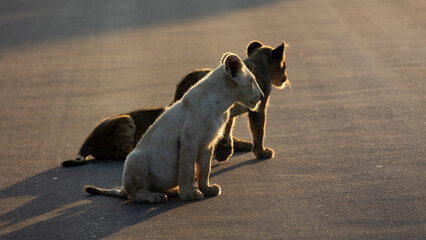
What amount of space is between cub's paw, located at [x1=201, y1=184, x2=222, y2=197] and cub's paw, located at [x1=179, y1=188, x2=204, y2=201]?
15 centimetres

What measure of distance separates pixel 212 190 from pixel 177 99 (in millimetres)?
2774

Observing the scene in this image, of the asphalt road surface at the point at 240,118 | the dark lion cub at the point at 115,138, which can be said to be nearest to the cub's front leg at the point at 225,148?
the asphalt road surface at the point at 240,118

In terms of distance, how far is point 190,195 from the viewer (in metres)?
10.3

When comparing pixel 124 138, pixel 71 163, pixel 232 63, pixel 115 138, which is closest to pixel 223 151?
pixel 124 138

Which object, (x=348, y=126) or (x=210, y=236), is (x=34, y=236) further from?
(x=348, y=126)

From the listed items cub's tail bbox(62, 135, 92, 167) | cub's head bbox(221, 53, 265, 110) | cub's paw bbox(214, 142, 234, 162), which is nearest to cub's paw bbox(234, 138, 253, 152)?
cub's paw bbox(214, 142, 234, 162)

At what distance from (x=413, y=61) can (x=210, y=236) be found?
9.79m

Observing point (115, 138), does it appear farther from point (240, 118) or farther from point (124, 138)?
point (240, 118)

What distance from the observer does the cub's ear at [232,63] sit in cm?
1016

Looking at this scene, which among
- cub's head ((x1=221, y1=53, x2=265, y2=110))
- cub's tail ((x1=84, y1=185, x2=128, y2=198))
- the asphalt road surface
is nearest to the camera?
the asphalt road surface

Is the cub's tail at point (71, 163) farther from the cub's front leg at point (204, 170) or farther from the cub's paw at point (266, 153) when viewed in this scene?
the cub's front leg at point (204, 170)

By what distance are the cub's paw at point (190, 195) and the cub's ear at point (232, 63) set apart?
1270 millimetres

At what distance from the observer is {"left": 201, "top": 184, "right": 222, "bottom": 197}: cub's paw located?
1051 cm

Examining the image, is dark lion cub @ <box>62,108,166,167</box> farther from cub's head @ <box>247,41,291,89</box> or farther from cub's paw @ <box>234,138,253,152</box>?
cub's head @ <box>247,41,291,89</box>
